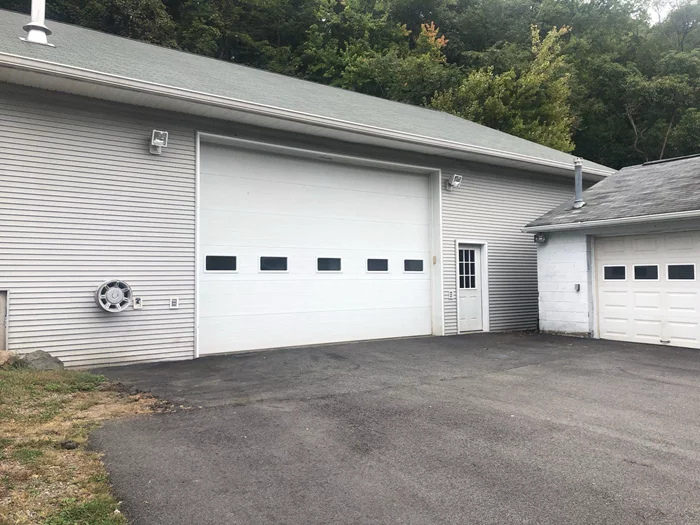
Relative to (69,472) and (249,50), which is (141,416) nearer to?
(69,472)

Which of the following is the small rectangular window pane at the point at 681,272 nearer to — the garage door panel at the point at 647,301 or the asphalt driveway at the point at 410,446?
the garage door panel at the point at 647,301

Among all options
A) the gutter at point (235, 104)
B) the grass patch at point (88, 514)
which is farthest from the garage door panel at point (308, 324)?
the grass patch at point (88, 514)

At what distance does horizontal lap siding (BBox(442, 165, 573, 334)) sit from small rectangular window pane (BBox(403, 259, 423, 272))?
556 mm

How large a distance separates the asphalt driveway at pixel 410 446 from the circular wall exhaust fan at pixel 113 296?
3.31 feet

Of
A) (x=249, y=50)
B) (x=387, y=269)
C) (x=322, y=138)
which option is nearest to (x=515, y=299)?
(x=387, y=269)

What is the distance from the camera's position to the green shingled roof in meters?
7.38

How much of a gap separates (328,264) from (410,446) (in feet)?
20.0

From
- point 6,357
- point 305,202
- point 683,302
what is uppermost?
point 305,202

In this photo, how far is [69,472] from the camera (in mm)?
3262

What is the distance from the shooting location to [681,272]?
9172 millimetres

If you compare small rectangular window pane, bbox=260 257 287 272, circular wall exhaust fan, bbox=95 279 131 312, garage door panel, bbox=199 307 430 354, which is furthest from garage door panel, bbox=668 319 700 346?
circular wall exhaust fan, bbox=95 279 131 312

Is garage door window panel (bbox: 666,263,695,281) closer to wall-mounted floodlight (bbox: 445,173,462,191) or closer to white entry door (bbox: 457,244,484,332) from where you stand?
white entry door (bbox: 457,244,484,332)

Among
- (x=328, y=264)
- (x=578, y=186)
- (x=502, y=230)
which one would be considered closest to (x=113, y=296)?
(x=328, y=264)

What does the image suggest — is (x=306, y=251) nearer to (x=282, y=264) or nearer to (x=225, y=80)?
(x=282, y=264)
